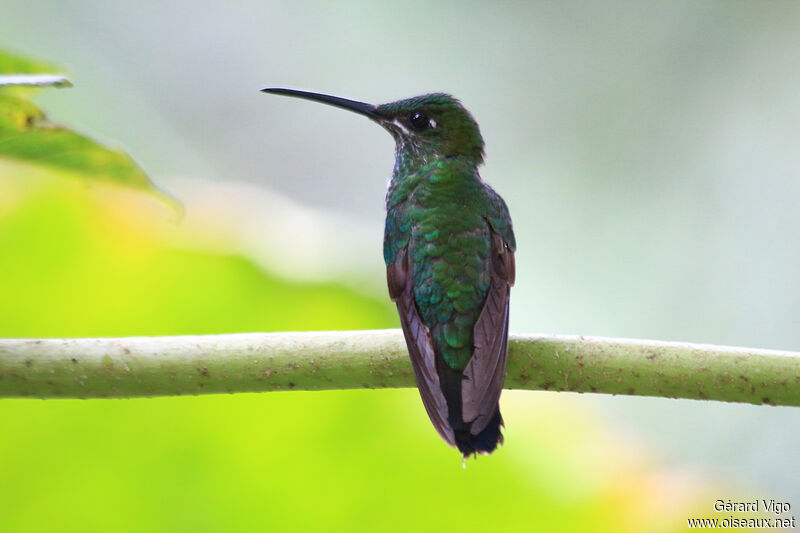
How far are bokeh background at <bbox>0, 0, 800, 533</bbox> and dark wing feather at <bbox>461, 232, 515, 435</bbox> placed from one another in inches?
13.8

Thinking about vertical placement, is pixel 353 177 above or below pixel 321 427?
above

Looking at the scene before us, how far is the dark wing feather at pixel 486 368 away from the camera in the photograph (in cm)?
187

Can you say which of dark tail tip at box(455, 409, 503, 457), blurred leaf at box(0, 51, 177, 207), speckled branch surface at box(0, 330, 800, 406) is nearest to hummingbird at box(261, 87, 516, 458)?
dark tail tip at box(455, 409, 503, 457)

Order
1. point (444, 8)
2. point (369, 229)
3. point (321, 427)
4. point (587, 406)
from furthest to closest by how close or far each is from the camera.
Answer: point (444, 8) < point (369, 229) < point (587, 406) < point (321, 427)

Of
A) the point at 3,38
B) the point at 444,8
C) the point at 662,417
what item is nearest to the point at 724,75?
the point at 444,8

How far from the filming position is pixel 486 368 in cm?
190

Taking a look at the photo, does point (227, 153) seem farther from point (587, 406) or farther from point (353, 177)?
point (587, 406)

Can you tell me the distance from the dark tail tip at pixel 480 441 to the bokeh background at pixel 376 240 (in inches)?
15.5

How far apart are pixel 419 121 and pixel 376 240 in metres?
0.49

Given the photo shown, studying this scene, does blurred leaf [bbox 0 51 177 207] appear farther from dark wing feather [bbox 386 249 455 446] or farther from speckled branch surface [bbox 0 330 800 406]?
dark wing feather [bbox 386 249 455 446]

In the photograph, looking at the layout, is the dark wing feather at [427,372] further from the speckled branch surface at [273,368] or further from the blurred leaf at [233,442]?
the blurred leaf at [233,442]

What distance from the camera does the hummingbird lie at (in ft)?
6.22

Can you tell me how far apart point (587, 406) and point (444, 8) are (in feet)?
10.7

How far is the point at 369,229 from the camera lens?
272cm
